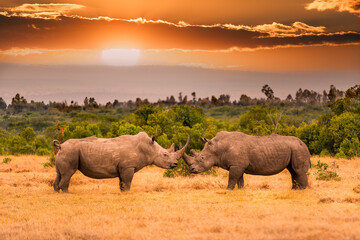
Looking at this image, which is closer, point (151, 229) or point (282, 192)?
point (151, 229)

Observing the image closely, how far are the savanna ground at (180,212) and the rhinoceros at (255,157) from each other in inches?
26.7

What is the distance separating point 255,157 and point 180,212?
15.2ft

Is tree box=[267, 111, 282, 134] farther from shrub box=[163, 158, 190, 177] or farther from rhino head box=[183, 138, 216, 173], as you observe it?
rhino head box=[183, 138, 216, 173]

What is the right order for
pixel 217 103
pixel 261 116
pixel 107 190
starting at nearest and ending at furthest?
pixel 107 190 < pixel 261 116 < pixel 217 103

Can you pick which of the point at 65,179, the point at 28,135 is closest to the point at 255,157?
the point at 65,179

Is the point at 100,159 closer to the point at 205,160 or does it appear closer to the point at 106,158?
the point at 106,158

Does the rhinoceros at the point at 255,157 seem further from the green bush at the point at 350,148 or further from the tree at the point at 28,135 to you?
the tree at the point at 28,135

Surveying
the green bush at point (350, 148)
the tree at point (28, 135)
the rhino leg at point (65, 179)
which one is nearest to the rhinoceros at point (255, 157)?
the rhino leg at point (65, 179)

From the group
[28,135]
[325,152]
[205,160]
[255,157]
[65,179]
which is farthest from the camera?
[28,135]

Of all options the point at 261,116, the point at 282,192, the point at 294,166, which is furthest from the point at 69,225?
the point at 261,116

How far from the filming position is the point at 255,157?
49.3 feet

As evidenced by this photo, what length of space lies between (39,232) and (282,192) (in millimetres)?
8029

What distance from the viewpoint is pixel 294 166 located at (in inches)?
600

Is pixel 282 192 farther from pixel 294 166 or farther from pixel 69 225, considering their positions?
pixel 69 225
